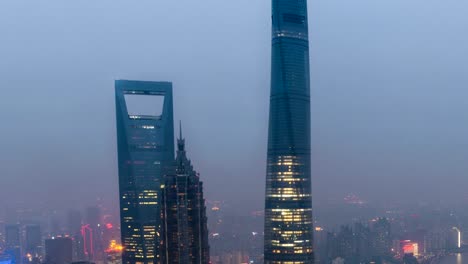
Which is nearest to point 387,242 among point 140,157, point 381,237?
point 381,237

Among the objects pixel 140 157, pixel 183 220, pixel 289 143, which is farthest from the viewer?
pixel 140 157

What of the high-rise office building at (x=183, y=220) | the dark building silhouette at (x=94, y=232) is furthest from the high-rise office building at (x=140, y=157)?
the high-rise office building at (x=183, y=220)

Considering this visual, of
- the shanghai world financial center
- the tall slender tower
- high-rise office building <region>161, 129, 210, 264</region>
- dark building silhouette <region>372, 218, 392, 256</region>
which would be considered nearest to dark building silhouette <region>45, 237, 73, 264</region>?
the shanghai world financial center

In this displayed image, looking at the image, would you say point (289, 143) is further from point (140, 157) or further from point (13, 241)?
point (13, 241)

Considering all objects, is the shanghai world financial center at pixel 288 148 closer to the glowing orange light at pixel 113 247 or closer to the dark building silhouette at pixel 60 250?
the glowing orange light at pixel 113 247

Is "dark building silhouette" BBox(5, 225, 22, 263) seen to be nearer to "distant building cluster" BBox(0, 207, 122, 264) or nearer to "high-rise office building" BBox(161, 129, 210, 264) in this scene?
"distant building cluster" BBox(0, 207, 122, 264)

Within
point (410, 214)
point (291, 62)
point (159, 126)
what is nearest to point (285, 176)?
point (291, 62)
